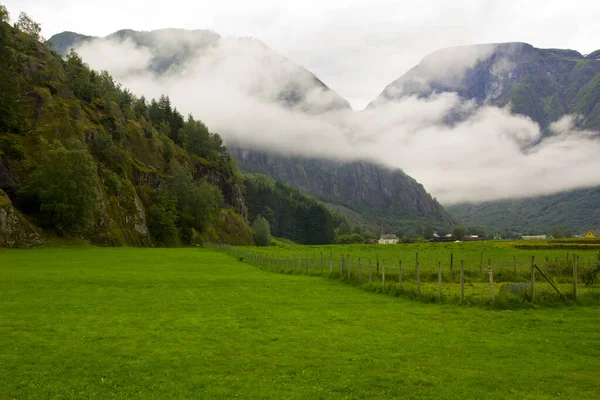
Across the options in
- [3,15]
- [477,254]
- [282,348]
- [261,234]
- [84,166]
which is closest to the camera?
[282,348]

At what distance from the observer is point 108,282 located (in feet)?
120

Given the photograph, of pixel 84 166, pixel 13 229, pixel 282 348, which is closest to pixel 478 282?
pixel 282 348

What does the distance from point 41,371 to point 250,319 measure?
421 inches

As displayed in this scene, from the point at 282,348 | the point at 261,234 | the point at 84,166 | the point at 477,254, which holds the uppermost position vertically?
the point at 84,166

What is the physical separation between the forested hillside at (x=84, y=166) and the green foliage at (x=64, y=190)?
0.60ft

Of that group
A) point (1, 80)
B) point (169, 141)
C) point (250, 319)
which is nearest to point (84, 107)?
point (1, 80)

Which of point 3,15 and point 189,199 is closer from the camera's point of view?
point 3,15

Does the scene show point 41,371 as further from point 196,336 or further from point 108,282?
point 108,282

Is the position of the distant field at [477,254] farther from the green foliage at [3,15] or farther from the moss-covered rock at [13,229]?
the green foliage at [3,15]

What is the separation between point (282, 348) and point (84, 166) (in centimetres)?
8075

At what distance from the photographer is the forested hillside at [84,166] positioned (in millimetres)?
82625

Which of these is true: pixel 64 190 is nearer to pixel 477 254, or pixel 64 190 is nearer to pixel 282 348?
pixel 282 348

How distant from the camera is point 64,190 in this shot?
8225 centimetres

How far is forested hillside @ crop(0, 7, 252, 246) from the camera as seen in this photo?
271 ft
